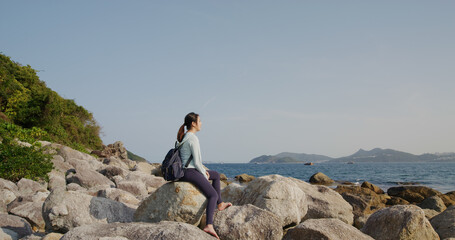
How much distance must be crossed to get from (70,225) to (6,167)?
967cm

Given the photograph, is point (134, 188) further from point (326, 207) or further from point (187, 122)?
point (187, 122)

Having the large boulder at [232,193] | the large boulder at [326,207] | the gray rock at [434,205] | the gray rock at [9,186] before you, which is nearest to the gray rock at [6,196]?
the gray rock at [9,186]

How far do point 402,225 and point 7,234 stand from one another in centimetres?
793

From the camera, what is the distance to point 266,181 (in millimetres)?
8422

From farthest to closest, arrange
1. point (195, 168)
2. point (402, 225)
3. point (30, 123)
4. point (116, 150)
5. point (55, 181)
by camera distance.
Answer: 1. point (116, 150)
2. point (30, 123)
3. point (55, 181)
4. point (402, 225)
5. point (195, 168)

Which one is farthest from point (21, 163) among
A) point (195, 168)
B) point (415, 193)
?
point (415, 193)

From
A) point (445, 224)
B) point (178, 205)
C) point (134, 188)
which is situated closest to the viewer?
point (178, 205)

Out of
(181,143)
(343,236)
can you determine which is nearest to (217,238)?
(181,143)

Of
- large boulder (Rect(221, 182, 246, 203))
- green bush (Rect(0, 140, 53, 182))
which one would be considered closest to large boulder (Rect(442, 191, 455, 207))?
large boulder (Rect(221, 182, 246, 203))

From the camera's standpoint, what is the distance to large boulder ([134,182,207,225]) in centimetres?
653

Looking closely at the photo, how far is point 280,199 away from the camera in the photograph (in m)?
7.86

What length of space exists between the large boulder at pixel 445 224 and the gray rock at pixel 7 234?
31.4 feet

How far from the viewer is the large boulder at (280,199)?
7707mm

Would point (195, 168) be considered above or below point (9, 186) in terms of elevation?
above
